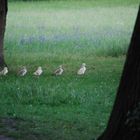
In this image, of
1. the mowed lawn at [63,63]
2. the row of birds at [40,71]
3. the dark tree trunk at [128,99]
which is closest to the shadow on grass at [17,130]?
the mowed lawn at [63,63]

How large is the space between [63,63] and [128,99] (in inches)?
481

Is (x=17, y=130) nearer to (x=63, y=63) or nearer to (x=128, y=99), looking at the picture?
(x=128, y=99)

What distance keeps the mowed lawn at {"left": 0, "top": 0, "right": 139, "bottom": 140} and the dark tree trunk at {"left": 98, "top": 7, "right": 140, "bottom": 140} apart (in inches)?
97.9

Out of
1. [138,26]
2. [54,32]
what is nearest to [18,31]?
[54,32]

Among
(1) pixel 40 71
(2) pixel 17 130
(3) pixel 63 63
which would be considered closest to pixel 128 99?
(2) pixel 17 130

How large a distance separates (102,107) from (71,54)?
8.45m

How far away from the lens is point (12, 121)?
11.5 metres

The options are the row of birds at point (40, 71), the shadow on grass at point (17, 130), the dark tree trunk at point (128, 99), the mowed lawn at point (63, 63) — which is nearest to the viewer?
the dark tree trunk at point (128, 99)

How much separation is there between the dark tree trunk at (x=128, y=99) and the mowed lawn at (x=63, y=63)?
2.49 metres

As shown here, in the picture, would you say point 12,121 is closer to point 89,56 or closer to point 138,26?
point 138,26

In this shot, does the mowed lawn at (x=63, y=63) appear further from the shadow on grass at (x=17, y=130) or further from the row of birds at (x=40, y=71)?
the row of birds at (x=40, y=71)

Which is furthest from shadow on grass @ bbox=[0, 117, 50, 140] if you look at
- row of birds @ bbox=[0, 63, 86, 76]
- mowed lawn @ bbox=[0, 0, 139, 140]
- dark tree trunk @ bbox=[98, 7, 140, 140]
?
row of birds @ bbox=[0, 63, 86, 76]

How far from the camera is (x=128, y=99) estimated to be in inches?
302

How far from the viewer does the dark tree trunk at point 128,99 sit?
7527 mm
